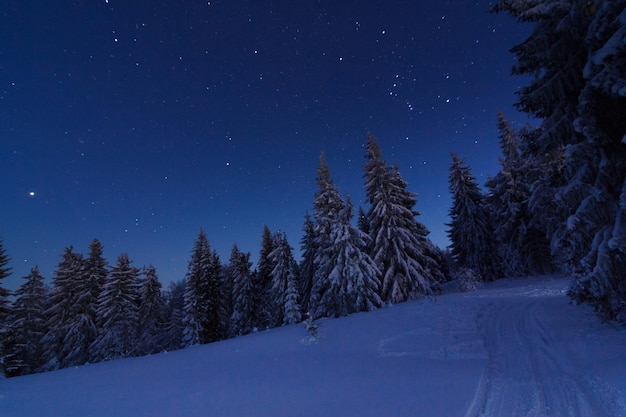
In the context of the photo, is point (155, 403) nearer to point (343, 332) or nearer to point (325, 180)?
point (343, 332)

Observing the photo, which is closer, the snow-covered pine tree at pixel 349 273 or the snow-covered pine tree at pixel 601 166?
the snow-covered pine tree at pixel 601 166

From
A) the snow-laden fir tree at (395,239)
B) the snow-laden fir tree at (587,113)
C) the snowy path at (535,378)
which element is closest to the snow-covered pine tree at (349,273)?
the snow-laden fir tree at (395,239)

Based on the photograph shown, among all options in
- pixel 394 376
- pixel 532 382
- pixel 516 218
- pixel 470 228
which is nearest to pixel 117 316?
pixel 394 376

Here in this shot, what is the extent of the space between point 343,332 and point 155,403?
27.9 feet

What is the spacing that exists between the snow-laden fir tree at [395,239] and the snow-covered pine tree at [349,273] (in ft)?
4.79

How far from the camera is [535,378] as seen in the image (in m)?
6.10

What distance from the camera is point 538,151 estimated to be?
30.3 ft

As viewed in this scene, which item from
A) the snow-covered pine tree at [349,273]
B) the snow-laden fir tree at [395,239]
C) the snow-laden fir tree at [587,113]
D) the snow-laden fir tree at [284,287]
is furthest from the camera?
the snow-laden fir tree at [284,287]

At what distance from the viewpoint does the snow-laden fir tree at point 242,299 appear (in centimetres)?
3419

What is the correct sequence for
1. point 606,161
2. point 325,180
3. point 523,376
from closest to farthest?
point 523,376 < point 606,161 < point 325,180

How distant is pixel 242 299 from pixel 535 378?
32730 millimetres

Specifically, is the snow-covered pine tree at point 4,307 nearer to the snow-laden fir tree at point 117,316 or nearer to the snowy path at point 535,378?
the snow-laden fir tree at point 117,316

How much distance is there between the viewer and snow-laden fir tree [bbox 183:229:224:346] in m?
31.1

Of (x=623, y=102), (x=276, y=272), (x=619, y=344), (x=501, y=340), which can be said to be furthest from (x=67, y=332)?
(x=623, y=102)
